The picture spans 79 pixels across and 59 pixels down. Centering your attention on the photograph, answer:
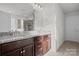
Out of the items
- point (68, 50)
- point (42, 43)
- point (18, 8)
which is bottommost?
point (68, 50)

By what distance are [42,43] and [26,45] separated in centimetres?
38

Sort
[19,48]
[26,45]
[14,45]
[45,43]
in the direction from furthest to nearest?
[45,43] < [26,45] < [19,48] < [14,45]

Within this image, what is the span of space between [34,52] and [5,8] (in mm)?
940

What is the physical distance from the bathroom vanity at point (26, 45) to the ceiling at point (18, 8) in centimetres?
46

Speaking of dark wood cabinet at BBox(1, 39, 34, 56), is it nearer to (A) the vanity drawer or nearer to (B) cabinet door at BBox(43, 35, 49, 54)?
(A) the vanity drawer

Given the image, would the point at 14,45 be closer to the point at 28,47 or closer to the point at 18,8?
the point at 28,47

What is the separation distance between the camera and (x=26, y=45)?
1950 mm

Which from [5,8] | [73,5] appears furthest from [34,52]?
[73,5]

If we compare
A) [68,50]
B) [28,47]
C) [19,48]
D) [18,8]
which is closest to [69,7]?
[68,50]

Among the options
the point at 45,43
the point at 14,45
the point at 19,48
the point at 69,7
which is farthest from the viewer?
the point at 45,43

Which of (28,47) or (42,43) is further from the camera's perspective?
(42,43)

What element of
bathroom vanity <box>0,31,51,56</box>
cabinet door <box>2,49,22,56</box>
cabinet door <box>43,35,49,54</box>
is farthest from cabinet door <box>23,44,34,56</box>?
cabinet door <box>43,35,49,54</box>

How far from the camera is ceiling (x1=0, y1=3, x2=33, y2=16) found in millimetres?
2002

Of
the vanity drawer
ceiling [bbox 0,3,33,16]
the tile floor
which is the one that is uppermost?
ceiling [bbox 0,3,33,16]
